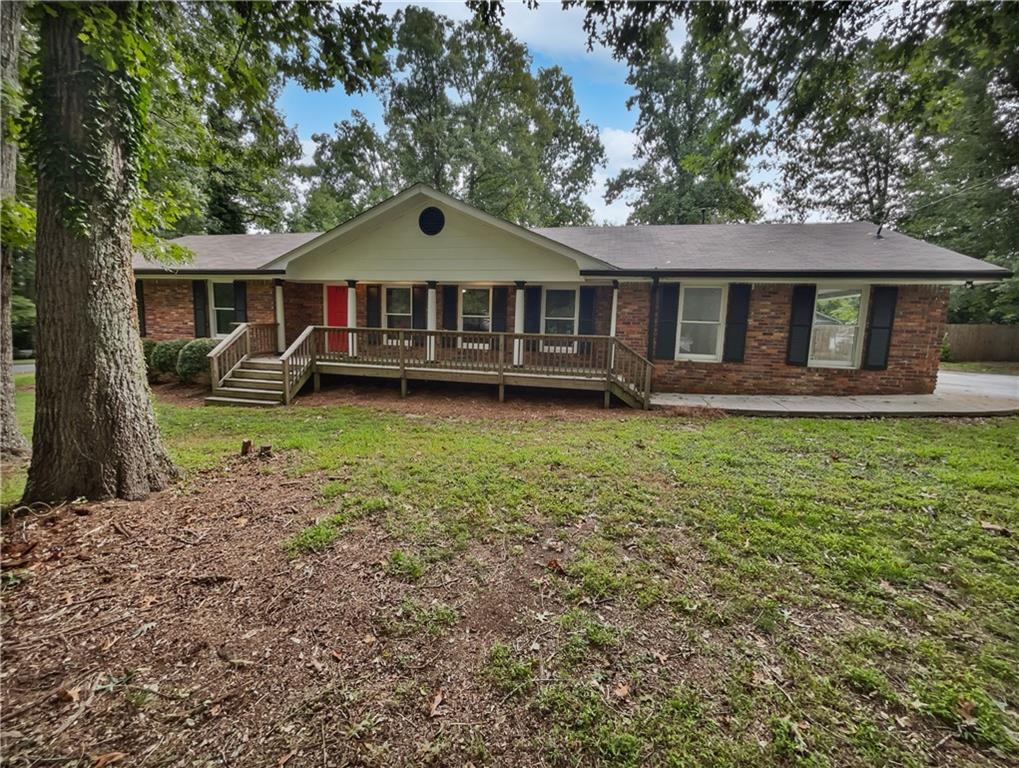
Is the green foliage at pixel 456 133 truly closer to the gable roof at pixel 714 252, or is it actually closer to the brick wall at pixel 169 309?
the gable roof at pixel 714 252

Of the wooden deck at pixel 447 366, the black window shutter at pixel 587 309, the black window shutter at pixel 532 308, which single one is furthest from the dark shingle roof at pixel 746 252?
the wooden deck at pixel 447 366

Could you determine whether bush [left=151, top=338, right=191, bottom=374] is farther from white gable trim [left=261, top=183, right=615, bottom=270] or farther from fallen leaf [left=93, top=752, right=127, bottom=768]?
fallen leaf [left=93, top=752, right=127, bottom=768]

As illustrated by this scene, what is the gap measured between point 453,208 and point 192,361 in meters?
7.22

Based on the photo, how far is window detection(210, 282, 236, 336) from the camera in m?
12.7

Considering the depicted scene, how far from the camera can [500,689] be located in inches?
86.4

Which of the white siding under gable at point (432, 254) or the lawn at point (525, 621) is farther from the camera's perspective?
the white siding under gable at point (432, 254)

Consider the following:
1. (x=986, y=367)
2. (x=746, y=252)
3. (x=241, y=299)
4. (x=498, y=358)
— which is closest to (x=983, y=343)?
(x=986, y=367)

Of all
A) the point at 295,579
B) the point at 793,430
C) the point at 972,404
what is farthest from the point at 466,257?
the point at 972,404

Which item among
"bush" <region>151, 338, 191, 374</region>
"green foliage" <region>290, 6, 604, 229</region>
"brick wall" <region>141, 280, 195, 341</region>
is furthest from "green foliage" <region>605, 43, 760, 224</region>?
"bush" <region>151, 338, 191, 374</region>

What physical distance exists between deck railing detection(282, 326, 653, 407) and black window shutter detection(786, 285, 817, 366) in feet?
11.5

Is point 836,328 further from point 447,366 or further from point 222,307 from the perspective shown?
point 222,307

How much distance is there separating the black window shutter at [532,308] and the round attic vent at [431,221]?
8.83 ft

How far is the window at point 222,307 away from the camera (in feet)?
41.7

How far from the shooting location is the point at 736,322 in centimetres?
980
